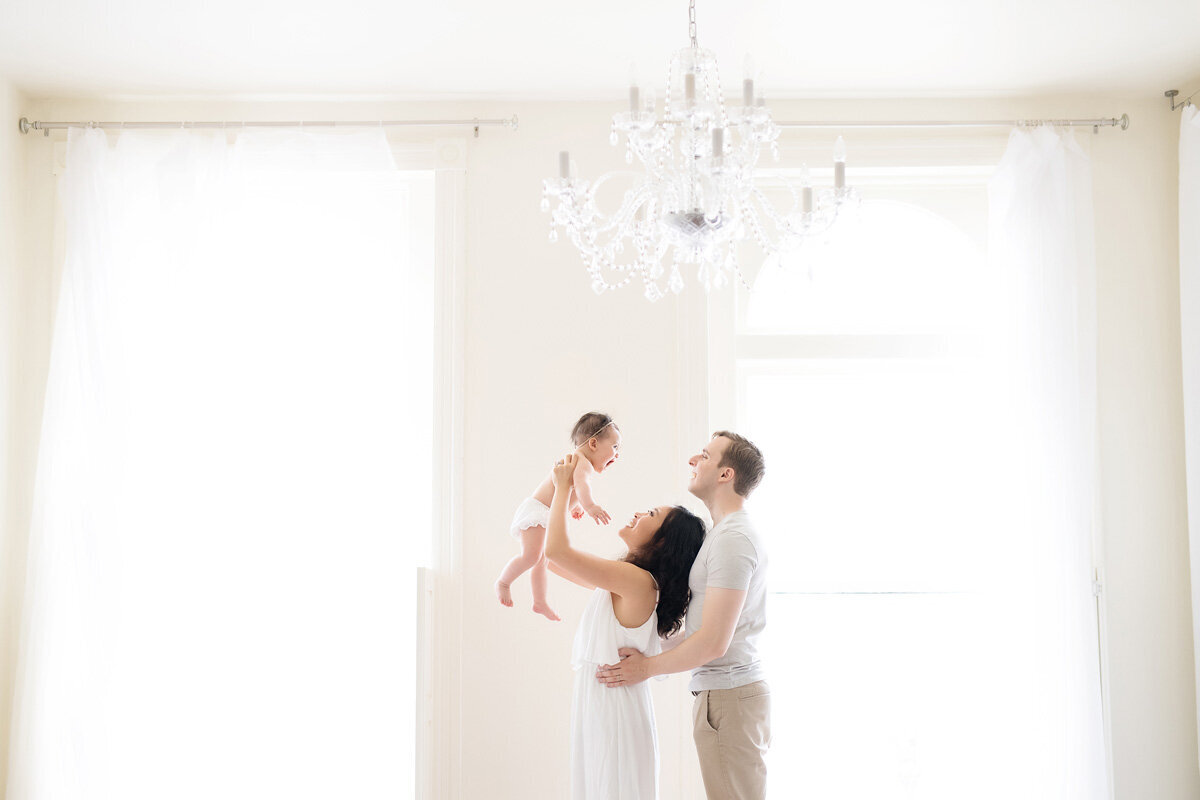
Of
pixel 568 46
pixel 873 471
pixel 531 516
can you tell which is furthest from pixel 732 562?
pixel 568 46

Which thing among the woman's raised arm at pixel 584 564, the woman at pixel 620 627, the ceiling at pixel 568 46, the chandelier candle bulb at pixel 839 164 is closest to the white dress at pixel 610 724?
the woman at pixel 620 627

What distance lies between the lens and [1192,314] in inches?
118

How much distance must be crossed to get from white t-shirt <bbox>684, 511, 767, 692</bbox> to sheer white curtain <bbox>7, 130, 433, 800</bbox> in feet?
4.12

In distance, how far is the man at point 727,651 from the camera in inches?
82.1

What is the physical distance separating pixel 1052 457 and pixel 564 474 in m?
1.83

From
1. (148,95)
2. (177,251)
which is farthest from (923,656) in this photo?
(148,95)

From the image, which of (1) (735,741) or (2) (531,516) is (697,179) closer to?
(2) (531,516)

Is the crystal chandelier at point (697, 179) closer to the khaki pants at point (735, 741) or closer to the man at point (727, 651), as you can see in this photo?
the man at point (727, 651)

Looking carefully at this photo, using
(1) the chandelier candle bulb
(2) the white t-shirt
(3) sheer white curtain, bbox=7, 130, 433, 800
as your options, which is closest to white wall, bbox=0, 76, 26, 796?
(3) sheer white curtain, bbox=7, 130, 433, 800

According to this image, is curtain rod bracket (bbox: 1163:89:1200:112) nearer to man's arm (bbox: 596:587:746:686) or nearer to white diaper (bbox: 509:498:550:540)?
man's arm (bbox: 596:587:746:686)

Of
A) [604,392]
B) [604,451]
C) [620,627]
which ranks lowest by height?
[620,627]

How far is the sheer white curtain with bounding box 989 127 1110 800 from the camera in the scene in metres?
2.95

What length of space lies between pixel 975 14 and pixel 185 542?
3.00 meters

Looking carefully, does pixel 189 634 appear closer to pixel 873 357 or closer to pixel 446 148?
pixel 446 148
